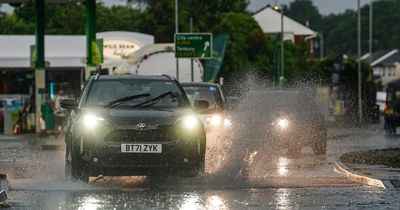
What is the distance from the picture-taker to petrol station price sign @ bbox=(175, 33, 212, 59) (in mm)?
50019

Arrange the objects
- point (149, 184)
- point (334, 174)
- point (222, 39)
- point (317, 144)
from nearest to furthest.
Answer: point (149, 184) → point (334, 174) → point (317, 144) → point (222, 39)

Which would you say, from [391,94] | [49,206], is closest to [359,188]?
[49,206]

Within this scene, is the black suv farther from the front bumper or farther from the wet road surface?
the wet road surface

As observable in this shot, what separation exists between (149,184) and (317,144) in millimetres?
8148

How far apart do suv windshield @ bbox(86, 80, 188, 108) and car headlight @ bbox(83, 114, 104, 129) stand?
785mm

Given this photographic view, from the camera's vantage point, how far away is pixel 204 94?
91.7ft

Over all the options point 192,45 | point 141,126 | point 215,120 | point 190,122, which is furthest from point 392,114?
point 141,126

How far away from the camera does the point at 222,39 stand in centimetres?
6575

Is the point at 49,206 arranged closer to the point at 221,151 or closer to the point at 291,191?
the point at 291,191

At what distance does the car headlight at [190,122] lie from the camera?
50.5 feet

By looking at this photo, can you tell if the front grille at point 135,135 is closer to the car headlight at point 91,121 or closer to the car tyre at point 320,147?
the car headlight at point 91,121

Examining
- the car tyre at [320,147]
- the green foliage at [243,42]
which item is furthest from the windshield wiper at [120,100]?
the green foliage at [243,42]

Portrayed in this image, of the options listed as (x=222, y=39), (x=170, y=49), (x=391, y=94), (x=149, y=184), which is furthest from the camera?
(x=222, y=39)

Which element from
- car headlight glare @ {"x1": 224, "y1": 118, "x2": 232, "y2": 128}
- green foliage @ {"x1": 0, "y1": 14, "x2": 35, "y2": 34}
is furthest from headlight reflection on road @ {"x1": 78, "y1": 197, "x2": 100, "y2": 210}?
green foliage @ {"x1": 0, "y1": 14, "x2": 35, "y2": 34}
